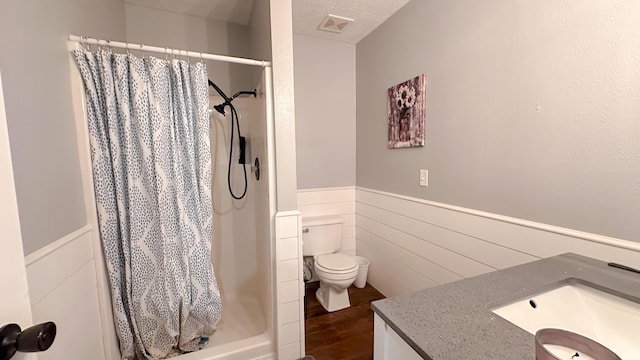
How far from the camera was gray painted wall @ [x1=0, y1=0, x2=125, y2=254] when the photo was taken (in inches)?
29.7

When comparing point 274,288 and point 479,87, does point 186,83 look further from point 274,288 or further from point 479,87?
point 479,87

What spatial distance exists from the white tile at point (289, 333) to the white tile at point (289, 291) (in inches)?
6.0

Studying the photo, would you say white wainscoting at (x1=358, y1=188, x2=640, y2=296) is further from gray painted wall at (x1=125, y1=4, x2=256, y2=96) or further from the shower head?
gray painted wall at (x1=125, y1=4, x2=256, y2=96)

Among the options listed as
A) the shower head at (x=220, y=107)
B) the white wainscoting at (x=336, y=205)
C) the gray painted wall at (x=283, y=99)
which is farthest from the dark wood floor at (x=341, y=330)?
the shower head at (x=220, y=107)

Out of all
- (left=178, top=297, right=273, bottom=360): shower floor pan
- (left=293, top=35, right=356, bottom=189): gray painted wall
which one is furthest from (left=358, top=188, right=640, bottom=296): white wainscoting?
(left=178, top=297, right=273, bottom=360): shower floor pan

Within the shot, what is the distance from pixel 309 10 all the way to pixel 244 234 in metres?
1.89

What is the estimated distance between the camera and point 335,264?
200 centimetres

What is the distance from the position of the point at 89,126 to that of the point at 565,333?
182 centimetres

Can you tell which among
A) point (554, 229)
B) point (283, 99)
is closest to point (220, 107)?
point (283, 99)

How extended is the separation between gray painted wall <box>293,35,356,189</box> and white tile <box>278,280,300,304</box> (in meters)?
1.04

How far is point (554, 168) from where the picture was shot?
1102 millimetres

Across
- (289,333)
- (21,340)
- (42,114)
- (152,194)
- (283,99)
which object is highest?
(283,99)

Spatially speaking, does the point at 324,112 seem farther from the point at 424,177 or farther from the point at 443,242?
the point at 443,242

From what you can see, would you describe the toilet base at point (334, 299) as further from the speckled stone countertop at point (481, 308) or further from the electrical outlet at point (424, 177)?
the speckled stone countertop at point (481, 308)
